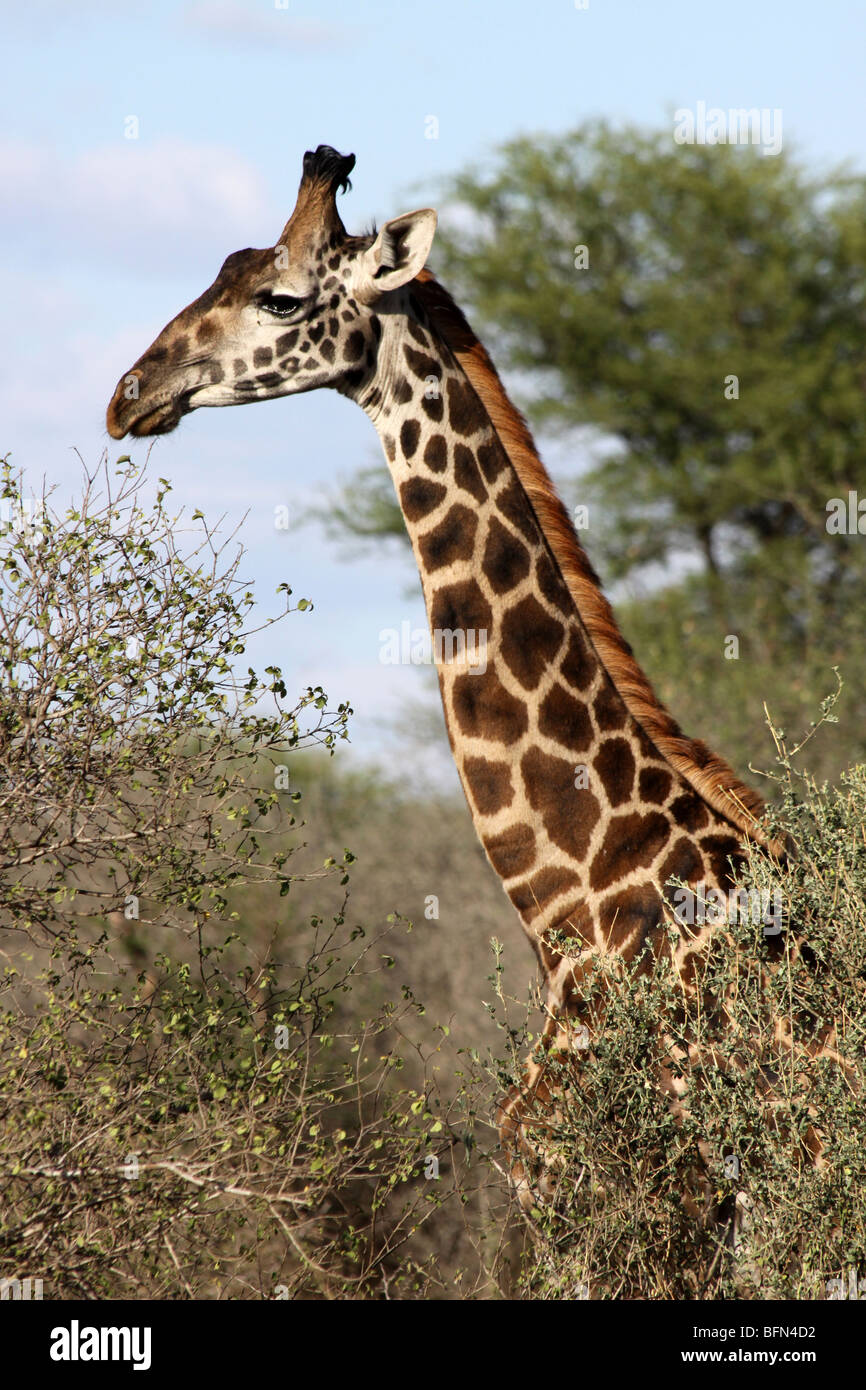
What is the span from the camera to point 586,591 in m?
5.99

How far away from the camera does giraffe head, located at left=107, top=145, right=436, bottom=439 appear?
6207 millimetres

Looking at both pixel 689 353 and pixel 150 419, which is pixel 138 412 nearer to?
pixel 150 419

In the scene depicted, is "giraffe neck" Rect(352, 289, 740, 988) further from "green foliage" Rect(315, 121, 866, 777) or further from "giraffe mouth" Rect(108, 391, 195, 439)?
"green foliage" Rect(315, 121, 866, 777)

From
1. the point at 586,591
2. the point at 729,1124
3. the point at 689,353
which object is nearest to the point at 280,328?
the point at 586,591

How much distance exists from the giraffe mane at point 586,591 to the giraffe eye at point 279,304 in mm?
504

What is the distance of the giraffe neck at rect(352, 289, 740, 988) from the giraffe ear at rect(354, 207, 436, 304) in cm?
15

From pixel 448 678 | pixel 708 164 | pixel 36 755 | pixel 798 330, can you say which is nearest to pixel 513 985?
pixel 448 678

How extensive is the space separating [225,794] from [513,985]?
8430 mm

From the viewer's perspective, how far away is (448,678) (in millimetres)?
5941

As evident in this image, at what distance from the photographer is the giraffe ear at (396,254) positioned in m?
6.15

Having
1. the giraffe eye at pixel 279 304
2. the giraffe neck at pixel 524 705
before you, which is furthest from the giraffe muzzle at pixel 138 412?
the giraffe neck at pixel 524 705

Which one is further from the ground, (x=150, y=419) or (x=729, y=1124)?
(x=150, y=419)

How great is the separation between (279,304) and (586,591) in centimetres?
171

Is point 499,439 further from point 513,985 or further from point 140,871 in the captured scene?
point 513,985
